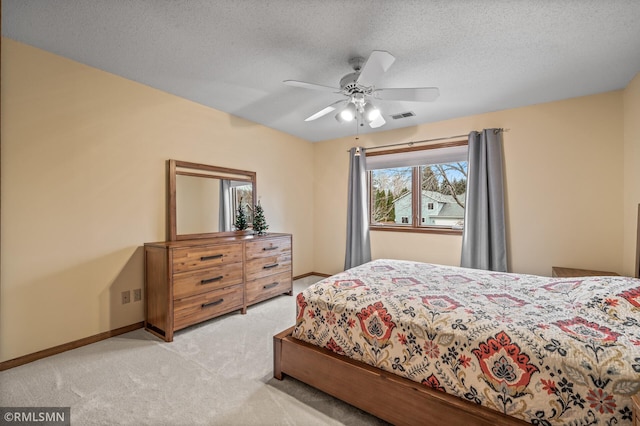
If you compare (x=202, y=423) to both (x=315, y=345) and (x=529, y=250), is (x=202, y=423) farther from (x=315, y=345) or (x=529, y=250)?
(x=529, y=250)

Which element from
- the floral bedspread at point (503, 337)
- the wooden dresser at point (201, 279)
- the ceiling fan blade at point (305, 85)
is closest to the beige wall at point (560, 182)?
the floral bedspread at point (503, 337)

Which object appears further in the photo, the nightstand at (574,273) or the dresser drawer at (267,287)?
the dresser drawer at (267,287)

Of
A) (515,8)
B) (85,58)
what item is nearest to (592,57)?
(515,8)

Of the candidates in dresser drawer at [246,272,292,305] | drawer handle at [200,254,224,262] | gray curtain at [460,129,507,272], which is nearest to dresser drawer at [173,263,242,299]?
drawer handle at [200,254,224,262]

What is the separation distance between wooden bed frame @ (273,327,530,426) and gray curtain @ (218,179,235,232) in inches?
80.2

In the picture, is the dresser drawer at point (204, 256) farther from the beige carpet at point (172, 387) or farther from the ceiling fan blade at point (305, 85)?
the ceiling fan blade at point (305, 85)

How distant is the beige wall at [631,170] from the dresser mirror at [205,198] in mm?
4244

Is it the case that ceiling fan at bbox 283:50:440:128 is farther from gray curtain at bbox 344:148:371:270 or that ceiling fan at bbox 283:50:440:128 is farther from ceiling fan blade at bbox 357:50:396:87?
gray curtain at bbox 344:148:371:270

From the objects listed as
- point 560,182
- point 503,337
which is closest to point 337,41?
point 503,337

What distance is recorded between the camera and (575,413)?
51.4 inches

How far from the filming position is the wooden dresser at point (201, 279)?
276 cm

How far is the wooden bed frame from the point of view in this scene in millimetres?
1483

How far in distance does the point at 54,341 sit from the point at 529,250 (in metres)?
4.99

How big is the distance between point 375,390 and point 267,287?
226 cm
